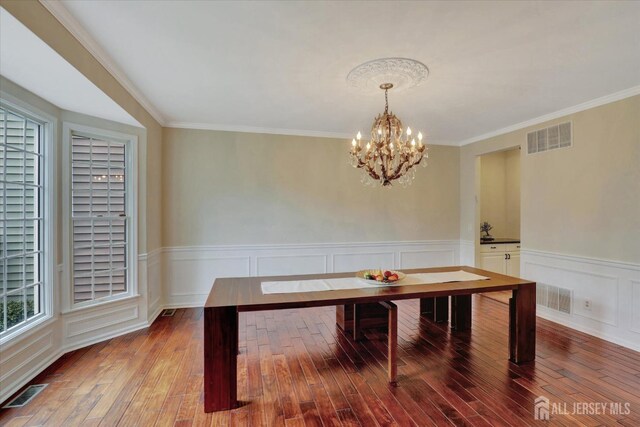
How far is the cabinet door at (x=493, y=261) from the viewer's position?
5301 millimetres

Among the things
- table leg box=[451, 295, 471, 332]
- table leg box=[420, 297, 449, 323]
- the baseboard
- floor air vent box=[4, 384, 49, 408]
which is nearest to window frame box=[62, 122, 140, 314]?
floor air vent box=[4, 384, 49, 408]

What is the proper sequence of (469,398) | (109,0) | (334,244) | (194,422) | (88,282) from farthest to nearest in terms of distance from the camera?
(334,244), (88,282), (469,398), (194,422), (109,0)

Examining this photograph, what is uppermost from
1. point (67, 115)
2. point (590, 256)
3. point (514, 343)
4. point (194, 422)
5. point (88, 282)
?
point (67, 115)

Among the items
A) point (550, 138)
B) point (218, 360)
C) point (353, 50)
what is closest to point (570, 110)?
point (550, 138)

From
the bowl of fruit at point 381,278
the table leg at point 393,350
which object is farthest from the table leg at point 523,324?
the table leg at point 393,350

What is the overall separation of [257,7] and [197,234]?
3281mm

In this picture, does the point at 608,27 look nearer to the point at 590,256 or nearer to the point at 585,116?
the point at 585,116

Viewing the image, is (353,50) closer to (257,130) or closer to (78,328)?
(257,130)

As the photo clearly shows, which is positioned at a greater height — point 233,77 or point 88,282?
point 233,77

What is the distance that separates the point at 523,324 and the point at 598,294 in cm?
142

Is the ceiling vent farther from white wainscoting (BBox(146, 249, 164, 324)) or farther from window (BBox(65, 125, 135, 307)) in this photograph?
white wainscoting (BBox(146, 249, 164, 324))

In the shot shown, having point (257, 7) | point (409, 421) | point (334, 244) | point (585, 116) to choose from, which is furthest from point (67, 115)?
point (585, 116)

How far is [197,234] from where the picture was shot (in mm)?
4426

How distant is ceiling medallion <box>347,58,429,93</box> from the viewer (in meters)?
2.51
